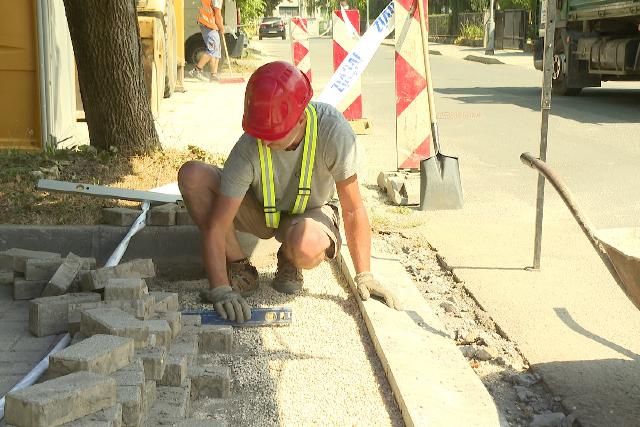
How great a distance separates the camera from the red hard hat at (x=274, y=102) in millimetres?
4145

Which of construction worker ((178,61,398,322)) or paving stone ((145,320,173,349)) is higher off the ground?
construction worker ((178,61,398,322))

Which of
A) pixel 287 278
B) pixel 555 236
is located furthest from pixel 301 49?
pixel 287 278

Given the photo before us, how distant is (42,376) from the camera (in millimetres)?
3379

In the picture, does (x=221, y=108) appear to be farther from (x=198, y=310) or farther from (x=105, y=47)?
(x=198, y=310)

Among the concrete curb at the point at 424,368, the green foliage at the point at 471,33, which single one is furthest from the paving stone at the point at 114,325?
the green foliage at the point at 471,33

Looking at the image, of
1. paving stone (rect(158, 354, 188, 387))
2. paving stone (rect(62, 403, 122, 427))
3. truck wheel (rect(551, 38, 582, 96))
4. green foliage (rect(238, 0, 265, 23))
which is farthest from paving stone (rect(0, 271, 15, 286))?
green foliage (rect(238, 0, 265, 23))

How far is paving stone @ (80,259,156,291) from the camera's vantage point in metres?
4.12

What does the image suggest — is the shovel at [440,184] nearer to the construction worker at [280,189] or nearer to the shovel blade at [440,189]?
the shovel blade at [440,189]

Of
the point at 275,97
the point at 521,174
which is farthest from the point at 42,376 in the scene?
the point at 521,174

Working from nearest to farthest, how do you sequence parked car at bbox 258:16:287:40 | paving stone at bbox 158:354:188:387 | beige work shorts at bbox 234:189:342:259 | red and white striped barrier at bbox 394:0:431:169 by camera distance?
paving stone at bbox 158:354:188:387 → beige work shorts at bbox 234:189:342:259 → red and white striped barrier at bbox 394:0:431:169 → parked car at bbox 258:16:287:40

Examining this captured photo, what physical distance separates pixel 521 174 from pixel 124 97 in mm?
4015

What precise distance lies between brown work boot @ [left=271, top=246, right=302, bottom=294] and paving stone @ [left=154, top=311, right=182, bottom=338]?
48.5 inches

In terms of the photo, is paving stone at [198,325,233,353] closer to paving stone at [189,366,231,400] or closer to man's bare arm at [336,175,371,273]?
paving stone at [189,366,231,400]

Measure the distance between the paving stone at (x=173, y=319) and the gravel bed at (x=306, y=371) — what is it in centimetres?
23
